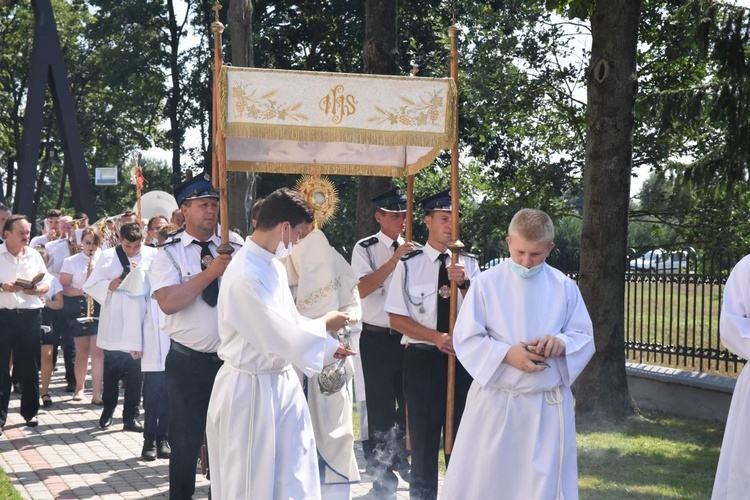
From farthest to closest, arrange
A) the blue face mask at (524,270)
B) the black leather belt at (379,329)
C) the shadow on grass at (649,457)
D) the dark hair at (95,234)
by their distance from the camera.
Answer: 1. the dark hair at (95,234)
2. the black leather belt at (379,329)
3. the shadow on grass at (649,457)
4. the blue face mask at (524,270)

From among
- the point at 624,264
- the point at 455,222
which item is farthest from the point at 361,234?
the point at 455,222

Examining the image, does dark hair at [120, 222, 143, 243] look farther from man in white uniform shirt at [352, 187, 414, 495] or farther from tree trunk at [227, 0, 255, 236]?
man in white uniform shirt at [352, 187, 414, 495]

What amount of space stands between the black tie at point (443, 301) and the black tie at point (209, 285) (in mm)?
1555

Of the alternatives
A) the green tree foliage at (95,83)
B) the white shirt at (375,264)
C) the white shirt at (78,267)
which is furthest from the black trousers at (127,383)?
the green tree foliage at (95,83)

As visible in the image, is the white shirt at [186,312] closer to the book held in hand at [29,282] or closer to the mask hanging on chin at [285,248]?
the mask hanging on chin at [285,248]

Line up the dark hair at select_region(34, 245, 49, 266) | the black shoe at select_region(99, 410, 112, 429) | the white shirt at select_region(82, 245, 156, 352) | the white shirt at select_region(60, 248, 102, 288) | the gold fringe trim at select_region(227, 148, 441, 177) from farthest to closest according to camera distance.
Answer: the dark hair at select_region(34, 245, 49, 266) → the white shirt at select_region(60, 248, 102, 288) → the black shoe at select_region(99, 410, 112, 429) → the white shirt at select_region(82, 245, 156, 352) → the gold fringe trim at select_region(227, 148, 441, 177)

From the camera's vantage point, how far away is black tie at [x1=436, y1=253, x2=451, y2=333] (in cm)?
718

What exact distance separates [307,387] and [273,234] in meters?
1.96

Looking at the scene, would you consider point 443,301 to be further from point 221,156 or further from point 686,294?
point 686,294

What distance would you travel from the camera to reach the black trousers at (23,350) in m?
11.0

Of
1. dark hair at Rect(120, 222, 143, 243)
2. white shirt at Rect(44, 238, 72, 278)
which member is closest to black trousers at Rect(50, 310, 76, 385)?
white shirt at Rect(44, 238, 72, 278)

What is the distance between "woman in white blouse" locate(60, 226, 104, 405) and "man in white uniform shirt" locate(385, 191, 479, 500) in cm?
648

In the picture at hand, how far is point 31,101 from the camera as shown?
19484 mm

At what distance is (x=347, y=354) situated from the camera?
6055mm
